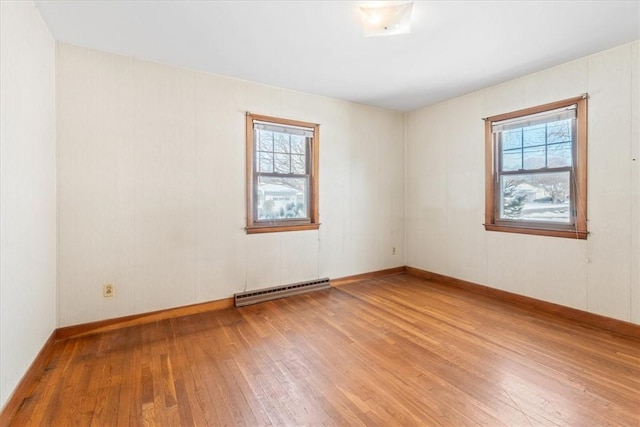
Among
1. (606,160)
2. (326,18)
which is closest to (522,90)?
(606,160)

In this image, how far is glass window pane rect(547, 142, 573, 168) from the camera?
2.99m

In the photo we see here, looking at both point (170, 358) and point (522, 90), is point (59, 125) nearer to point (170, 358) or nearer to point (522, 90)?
point (170, 358)

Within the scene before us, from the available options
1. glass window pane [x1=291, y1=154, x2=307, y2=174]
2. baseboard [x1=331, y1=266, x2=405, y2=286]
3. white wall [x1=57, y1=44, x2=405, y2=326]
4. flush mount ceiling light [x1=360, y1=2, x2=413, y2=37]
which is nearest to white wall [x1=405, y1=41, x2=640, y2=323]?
baseboard [x1=331, y1=266, x2=405, y2=286]

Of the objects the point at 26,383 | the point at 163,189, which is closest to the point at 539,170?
the point at 163,189

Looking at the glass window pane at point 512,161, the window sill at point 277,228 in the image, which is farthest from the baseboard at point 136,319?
the glass window pane at point 512,161

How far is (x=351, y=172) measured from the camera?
13.9ft

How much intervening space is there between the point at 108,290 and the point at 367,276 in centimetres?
315

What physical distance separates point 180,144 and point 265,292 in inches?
73.9

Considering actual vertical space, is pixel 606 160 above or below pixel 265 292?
above

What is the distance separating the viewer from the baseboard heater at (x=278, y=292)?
3.32m

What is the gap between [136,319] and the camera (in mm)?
2809

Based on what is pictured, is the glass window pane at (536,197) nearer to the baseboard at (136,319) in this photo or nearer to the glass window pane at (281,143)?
the glass window pane at (281,143)

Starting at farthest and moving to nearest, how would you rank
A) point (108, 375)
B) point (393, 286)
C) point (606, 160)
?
point (393, 286) → point (606, 160) → point (108, 375)

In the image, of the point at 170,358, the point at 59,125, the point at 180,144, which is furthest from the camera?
the point at 180,144
